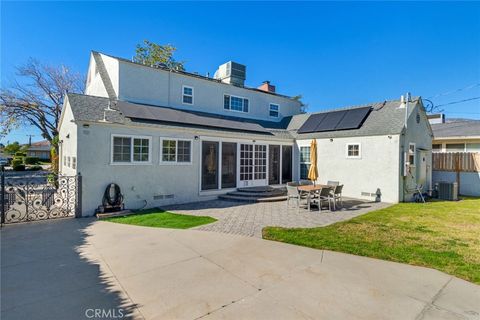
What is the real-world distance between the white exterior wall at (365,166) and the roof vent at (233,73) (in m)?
8.21

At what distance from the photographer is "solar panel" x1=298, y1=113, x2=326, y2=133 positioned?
15.8 m

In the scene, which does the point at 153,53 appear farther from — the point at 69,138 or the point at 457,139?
the point at 457,139

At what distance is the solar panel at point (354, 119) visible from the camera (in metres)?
13.6

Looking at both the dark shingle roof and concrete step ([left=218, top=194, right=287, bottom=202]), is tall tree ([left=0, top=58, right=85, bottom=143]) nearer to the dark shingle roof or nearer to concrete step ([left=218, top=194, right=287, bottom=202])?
concrete step ([left=218, top=194, right=287, bottom=202])

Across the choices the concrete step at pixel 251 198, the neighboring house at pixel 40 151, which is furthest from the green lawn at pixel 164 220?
the neighboring house at pixel 40 151

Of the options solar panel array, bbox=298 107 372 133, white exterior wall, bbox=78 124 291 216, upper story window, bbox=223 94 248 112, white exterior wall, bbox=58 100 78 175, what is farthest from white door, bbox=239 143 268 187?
white exterior wall, bbox=58 100 78 175

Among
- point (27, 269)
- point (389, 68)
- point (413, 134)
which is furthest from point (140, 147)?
point (389, 68)

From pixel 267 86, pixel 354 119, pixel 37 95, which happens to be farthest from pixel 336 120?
pixel 37 95

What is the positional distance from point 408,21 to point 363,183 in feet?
29.4

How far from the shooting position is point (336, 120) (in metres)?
15.0

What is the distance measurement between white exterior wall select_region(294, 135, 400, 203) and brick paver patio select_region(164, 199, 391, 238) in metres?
0.92

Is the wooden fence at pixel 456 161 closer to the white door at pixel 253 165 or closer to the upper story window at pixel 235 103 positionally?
the white door at pixel 253 165

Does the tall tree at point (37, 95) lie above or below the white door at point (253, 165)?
above

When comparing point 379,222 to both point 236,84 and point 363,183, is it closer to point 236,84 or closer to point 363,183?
point 363,183
